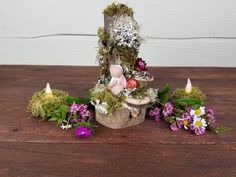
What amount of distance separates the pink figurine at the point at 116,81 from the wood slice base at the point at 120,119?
0.05m

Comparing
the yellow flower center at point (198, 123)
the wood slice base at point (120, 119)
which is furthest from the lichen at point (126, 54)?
the yellow flower center at point (198, 123)

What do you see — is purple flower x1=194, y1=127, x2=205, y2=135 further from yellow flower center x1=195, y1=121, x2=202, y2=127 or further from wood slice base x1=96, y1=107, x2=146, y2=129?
wood slice base x1=96, y1=107, x2=146, y2=129

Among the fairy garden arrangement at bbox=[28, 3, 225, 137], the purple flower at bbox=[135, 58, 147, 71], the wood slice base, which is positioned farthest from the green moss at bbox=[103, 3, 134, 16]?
the wood slice base

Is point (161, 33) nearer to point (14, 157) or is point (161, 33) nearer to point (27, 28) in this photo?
point (27, 28)

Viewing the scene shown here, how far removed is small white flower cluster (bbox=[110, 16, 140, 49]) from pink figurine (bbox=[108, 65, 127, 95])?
6 cm

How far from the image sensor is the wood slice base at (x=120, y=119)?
0.91m

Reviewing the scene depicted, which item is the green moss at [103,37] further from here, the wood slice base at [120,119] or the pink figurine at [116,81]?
the wood slice base at [120,119]

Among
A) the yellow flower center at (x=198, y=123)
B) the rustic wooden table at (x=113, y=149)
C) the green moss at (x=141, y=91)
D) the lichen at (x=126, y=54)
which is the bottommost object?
the rustic wooden table at (x=113, y=149)

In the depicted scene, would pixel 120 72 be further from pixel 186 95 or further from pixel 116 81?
pixel 186 95

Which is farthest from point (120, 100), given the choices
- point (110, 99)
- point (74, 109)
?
point (74, 109)

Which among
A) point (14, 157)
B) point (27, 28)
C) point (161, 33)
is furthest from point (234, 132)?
point (27, 28)

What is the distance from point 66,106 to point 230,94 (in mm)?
553

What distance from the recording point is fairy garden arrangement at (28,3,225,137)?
34.9 inches

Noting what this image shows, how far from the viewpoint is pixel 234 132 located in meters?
0.93
